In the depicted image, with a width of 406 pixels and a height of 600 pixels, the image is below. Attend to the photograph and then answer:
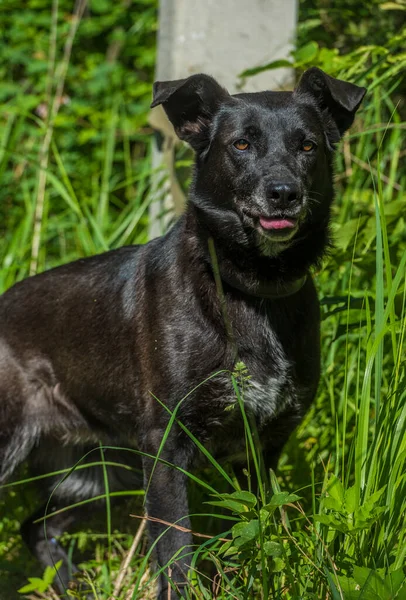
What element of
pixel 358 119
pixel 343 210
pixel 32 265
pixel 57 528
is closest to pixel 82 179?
pixel 32 265

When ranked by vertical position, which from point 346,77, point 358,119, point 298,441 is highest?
point 346,77

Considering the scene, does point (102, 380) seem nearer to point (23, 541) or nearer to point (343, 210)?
point (23, 541)

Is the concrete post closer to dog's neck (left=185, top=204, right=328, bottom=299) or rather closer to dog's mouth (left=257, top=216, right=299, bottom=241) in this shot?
dog's neck (left=185, top=204, right=328, bottom=299)

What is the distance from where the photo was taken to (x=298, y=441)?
3.83 metres

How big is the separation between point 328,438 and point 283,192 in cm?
133

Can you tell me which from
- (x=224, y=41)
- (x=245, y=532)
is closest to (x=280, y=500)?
(x=245, y=532)

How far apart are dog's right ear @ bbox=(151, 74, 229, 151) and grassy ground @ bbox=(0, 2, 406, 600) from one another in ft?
2.16

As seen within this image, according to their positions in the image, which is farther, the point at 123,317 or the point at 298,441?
the point at 298,441

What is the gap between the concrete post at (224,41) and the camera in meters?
4.35

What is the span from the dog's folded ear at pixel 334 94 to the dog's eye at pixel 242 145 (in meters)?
0.34

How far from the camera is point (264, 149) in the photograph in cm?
296

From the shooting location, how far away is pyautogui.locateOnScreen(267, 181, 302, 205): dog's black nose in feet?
9.12

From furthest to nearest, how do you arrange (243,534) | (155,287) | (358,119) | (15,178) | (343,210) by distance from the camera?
1. (15,178)
2. (358,119)
3. (343,210)
4. (155,287)
5. (243,534)

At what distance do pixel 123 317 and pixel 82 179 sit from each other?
3.43m
